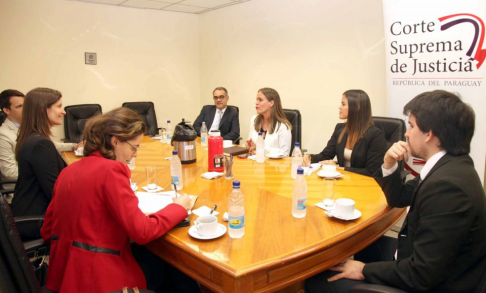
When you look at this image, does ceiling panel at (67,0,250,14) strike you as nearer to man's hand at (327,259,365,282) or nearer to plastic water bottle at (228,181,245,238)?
plastic water bottle at (228,181,245,238)

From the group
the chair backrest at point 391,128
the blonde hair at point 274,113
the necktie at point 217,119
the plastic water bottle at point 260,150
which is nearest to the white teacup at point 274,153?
the plastic water bottle at point 260,150

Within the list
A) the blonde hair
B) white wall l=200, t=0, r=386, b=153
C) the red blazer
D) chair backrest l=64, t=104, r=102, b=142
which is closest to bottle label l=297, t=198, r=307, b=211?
the red blazer

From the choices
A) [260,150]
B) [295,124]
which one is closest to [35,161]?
[260,150]

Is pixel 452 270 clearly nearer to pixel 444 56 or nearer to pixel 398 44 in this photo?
pixel 444 56

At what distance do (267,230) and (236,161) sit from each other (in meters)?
1.32

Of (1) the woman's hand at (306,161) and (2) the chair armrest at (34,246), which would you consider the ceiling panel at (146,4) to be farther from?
(2) the chair armrest at (34,246)

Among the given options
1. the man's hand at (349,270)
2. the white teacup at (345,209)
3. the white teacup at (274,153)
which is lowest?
the man's hand at (349,270)

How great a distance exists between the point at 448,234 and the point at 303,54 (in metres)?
3.44

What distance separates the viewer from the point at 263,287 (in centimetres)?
128

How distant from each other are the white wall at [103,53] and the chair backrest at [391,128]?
12.2ft

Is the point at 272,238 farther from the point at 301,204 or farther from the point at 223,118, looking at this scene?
the point at 223,118

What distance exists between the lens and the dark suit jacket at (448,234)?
1197mm

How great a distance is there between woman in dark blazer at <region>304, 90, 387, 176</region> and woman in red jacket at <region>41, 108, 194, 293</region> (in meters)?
1.44

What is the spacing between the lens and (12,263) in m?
1.00
